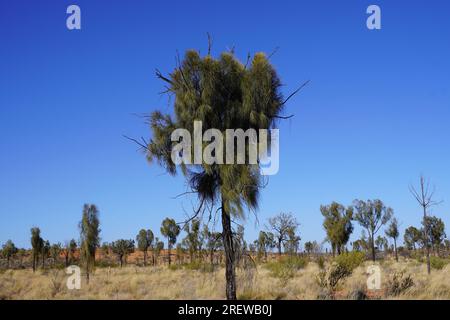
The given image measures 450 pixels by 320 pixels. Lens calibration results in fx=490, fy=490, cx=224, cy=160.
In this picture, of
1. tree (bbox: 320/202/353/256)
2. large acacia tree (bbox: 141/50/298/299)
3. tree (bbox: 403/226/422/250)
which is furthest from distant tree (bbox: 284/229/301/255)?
large acacia tree (bbox: 141/50/298/299)

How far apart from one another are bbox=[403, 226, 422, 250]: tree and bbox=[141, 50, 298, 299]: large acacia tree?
2191 inches

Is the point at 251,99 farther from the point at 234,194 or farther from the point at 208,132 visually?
the point at 234,194

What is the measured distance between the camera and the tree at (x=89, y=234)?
27875 mm

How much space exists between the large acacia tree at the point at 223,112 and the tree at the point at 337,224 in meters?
31.5

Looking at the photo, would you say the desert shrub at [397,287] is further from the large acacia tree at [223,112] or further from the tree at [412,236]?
the tree at [412,236]

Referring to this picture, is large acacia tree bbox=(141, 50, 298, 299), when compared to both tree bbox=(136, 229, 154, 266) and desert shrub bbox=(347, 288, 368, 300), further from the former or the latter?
tree bbox=(136, 229, 154, 266)

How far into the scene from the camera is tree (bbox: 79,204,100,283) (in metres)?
27.9

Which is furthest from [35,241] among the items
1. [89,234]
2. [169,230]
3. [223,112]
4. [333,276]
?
[223,112]

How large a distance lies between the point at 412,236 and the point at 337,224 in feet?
89.5

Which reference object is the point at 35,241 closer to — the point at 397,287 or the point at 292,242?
the point at 292,242

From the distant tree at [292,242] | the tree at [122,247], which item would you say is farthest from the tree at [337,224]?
the tree at [122,247]

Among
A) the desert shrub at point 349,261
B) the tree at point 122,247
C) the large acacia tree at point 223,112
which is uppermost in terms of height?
the large acacia tree at point 223,112

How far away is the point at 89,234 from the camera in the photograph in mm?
27906
